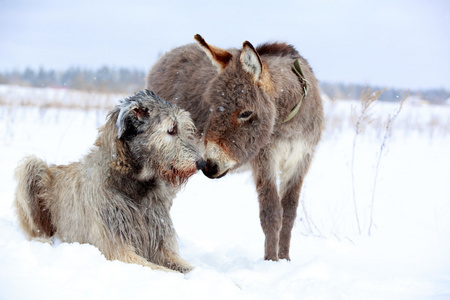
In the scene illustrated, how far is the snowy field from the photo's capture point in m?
2.85

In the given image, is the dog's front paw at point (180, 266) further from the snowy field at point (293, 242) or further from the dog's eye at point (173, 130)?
the dog's eye at point (173, 130)

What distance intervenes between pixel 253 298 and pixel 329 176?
6.99 meters

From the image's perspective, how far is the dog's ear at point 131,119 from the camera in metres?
3.35

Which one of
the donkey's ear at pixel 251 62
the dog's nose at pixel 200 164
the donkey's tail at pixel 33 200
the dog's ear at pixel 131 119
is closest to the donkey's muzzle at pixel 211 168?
the dog's nose at pixel 200 164


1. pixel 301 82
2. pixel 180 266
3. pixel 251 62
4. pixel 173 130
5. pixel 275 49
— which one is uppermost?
pixel 275 49

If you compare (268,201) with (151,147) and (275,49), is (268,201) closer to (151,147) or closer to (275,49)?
(151,147)

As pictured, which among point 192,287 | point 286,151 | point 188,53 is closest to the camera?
point 192,287

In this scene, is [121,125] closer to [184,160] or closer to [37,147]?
[184,160]

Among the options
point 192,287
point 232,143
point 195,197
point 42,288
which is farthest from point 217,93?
point 195,197

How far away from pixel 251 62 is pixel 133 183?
5.62 ft

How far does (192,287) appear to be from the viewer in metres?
2.86

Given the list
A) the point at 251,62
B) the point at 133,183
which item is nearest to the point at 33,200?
the point at 133,183

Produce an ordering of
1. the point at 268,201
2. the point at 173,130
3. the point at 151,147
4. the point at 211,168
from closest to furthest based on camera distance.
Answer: the point at 151,147 < the point at 173,130 < the point at 211,168 < the point at 268,201

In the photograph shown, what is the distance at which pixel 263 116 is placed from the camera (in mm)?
4164
